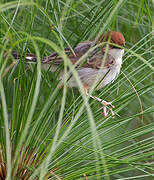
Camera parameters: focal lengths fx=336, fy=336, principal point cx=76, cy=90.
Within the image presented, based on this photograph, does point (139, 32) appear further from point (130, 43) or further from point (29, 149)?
point (29, 149)

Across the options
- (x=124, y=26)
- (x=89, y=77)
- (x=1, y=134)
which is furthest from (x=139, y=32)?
(x=1, y=134)

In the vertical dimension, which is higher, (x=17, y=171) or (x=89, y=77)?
(x=89, y=77)

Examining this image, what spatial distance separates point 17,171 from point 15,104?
0.76 feet

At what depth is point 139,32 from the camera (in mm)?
2146

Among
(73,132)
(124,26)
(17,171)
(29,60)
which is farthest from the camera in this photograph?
(124,26)

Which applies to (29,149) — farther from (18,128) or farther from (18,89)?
(18,89)

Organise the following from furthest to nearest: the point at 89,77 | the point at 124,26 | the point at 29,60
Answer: the point at 124,26
the point at 89,77
the point at 29,60

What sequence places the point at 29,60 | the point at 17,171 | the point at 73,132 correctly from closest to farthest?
1. the point at 17,171
2. the point at 73,132
3. the point at 29,60

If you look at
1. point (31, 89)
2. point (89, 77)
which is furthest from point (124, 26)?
point (31, 89)

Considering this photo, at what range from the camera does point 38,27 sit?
6.88 feet

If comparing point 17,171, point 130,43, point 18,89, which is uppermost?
point 130,43

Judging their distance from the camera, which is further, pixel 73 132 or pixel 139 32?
pixel 139 32

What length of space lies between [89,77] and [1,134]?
37.4 inches

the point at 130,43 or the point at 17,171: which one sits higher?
the point at 130,43
